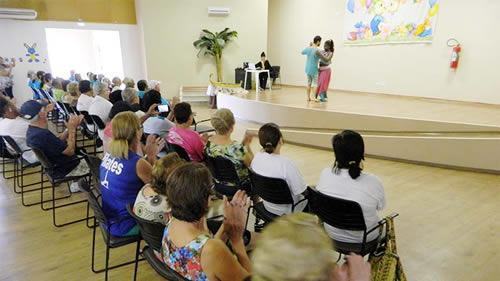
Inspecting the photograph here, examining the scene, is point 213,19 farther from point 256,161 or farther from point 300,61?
point 256,161

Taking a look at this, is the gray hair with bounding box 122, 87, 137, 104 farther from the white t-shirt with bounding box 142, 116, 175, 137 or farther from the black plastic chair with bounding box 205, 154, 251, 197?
the black plastic chair with bounding box 205, 154, 251, 197

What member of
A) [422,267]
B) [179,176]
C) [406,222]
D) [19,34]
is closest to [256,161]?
[179,176]

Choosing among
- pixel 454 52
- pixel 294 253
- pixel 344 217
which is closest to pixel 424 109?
pixel 454 52

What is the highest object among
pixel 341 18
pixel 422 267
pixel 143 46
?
pixel 341 18

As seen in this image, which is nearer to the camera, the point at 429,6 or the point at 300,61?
the point at 429,6

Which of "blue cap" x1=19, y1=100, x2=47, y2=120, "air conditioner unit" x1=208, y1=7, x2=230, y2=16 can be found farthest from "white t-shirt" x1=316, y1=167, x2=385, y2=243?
"air conditioner unit" x1=208, y1=7, x2=230, y2=16

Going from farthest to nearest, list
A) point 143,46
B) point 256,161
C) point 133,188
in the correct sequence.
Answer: point 143,46 < point 256,161 < point 133,188

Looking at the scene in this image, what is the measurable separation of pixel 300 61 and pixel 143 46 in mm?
5200

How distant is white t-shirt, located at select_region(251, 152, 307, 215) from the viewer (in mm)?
2227

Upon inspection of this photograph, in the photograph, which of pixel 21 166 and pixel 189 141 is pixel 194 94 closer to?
pixel 21 166

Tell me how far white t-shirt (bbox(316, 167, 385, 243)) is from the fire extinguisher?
6.19 m

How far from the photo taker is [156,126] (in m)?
3.74

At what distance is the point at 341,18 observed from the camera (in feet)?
29.7

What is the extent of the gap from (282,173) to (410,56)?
6.75 metres
